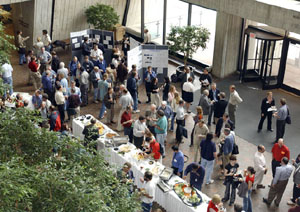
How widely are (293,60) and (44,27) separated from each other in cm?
968

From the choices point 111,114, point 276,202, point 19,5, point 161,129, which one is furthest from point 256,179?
point 19,5

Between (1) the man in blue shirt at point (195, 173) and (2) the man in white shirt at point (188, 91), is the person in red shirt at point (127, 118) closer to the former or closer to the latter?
(2) the man in white shirt at point (188, 91)

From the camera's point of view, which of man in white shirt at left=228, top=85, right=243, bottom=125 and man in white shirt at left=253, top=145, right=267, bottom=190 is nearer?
man in white shirt at left=253, top=145, right=267, bottom=190

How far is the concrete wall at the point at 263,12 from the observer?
42.3ft

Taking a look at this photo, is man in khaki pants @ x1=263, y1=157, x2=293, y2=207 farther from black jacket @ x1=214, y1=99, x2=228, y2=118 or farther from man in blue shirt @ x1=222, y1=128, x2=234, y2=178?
black jacket @ x1=214, y1=99, x2=228, y2=118

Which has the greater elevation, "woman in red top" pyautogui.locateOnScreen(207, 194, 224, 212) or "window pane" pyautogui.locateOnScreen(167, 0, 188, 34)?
"window pane" pyautogui.locateOnScreen(167, 0, 188, 34)

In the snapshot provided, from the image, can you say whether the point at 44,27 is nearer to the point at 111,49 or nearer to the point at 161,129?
the point at 111,49

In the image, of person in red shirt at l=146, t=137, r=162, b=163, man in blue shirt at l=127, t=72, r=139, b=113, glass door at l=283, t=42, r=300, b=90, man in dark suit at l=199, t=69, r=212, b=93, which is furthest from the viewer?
glass door at l=283, t=42, r=300, b=90

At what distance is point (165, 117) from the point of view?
37.2 ft

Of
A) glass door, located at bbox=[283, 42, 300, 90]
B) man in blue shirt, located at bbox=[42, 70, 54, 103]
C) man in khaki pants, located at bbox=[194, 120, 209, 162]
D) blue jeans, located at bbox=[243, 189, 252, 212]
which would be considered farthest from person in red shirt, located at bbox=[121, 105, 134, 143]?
glass door, located at bbox=[283, 42, 300, 90]

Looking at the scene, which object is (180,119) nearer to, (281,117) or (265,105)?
(265,105)

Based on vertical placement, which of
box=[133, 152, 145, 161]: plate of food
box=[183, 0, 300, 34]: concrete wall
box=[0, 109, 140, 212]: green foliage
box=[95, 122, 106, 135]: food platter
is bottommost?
box=[133, 152, 145, 161]: plate of food

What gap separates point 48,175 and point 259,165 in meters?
6.08

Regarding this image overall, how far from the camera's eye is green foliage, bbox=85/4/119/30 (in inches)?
721
